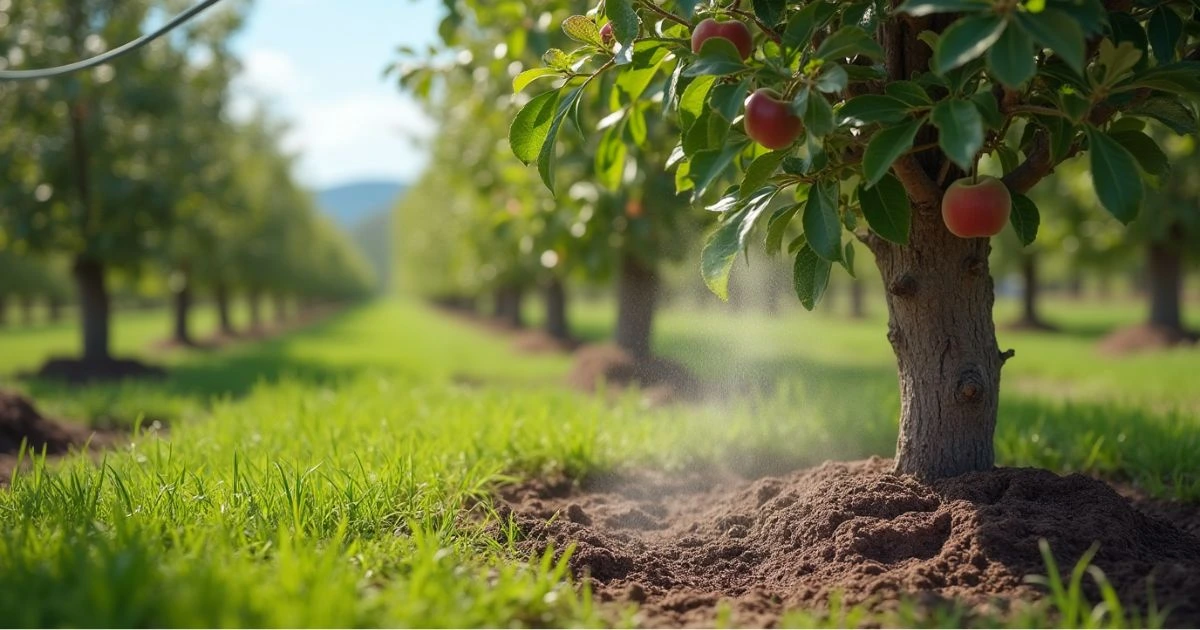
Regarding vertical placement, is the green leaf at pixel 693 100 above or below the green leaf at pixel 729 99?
above

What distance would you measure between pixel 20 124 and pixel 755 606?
37.1 ft

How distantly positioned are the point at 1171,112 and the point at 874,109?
36.8 inches

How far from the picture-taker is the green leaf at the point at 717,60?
2094mm

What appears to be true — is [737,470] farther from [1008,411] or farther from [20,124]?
[20,124]

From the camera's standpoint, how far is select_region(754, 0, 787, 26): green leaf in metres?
2.31

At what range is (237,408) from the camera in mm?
5496

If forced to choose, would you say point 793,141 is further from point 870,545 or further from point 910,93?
point 870,545

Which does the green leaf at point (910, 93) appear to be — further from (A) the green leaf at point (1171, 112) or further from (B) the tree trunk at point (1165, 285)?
(B) the tree trunk at point (1165, 285)

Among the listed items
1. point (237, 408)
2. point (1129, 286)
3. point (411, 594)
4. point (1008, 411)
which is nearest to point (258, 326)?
point (237, 408)

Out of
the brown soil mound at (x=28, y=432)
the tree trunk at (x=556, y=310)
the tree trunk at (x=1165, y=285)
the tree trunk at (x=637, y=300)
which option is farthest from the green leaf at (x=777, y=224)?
the tree trunk at (x=556, y=310)

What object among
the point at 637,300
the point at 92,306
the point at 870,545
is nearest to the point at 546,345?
the point at 637,300

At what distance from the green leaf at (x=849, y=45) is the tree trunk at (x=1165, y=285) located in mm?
14039

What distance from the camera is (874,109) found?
→ 7.16ft

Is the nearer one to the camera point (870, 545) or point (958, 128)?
point (958, 128)
